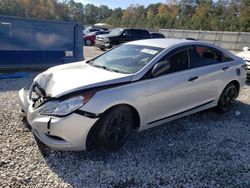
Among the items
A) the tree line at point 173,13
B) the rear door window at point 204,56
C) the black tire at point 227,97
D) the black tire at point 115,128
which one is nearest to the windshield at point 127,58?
the black tire at point 115,128

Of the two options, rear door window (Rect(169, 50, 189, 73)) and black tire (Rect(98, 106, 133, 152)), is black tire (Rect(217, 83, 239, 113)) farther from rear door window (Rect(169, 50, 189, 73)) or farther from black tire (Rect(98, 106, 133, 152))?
black tire (Rect(98, 106, 133, 152))

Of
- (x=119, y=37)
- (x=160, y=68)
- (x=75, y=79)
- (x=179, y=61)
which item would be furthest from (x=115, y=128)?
(x=119, y=37)

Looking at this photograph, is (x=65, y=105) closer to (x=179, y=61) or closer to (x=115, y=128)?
(x=115, y=128)

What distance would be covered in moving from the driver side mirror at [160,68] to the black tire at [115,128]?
683 millimetres

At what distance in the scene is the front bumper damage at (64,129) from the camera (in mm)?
3135

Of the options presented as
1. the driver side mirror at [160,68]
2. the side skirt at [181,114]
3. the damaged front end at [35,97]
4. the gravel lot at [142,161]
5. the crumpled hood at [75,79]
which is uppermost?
the driver side mirror at [160,68]

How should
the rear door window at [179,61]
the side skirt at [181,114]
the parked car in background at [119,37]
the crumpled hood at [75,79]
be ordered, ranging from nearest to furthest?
the crumpled hood at [75,79] < the side skirt at [181,114] < the rear door window at [179,61] < the parked car in background at [119,37]

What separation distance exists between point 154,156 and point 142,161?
0.23 m

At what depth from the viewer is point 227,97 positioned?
5453 mm

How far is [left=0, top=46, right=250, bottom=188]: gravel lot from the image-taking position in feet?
10.1

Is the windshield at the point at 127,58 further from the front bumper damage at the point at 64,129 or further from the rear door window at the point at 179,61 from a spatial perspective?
the front bumper damage at the point at 64,129

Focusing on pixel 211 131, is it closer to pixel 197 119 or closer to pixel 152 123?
pixel 197 119

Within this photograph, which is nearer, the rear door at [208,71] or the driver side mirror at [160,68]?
the driver side mirror at [160,68]

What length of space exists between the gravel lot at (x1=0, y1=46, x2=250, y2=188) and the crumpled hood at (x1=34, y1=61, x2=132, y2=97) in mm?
859
